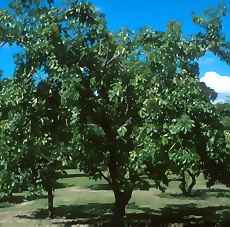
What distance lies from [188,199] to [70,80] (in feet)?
86.2

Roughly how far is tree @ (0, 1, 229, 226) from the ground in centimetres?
770

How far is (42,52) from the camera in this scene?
17.2 meters

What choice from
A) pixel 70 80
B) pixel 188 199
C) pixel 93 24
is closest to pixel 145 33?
pixel 93 24

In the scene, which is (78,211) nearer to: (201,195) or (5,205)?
(5,205)

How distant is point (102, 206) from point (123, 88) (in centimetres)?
2067

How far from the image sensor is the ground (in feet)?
94.1

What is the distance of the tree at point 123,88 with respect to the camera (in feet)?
52.2

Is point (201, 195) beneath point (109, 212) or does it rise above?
above

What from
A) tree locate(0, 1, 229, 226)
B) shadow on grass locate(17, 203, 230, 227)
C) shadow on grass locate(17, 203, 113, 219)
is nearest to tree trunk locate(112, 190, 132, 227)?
tree locate(0, 1, 229, 226)

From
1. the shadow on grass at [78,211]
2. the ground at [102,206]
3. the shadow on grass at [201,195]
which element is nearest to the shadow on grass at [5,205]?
the ground at [102,206]

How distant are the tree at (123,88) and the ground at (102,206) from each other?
25.3 feet

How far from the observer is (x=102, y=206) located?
36.7 m

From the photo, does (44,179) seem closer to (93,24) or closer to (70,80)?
(70,80)

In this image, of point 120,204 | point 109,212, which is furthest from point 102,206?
point 120,204
